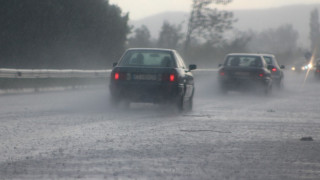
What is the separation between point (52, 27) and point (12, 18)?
12.4 ft

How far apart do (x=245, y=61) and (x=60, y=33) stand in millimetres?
19350

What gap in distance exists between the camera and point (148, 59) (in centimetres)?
1795

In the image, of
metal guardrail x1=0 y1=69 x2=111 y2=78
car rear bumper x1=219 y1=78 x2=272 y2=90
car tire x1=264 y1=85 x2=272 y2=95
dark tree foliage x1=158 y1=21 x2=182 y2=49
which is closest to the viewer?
metal guardrail x1=0 y1=69 x2=111 y2=78

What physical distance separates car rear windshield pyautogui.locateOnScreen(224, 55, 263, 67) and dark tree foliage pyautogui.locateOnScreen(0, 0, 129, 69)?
15420 millimetres

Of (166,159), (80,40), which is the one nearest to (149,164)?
(166,159)

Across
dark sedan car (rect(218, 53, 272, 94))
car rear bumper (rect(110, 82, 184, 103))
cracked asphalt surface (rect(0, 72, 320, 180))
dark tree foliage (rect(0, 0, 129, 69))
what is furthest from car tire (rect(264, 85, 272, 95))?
dark tree foliage (rect(0, 0, 129, 69))

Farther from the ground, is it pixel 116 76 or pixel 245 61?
pixel 116 76

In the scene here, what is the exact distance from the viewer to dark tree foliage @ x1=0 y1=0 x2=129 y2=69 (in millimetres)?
40625

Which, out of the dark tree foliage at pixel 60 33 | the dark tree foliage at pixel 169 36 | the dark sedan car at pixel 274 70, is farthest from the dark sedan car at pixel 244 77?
the dark tree foliage at pixel 169 36

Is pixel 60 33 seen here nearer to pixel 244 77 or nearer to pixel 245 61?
pixel 245 61

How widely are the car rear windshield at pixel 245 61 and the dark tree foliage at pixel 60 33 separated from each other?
15.4 metres

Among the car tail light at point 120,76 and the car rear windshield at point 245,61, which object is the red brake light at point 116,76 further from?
the car rear windshield at point 245,61

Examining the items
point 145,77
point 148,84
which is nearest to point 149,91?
point 148,84

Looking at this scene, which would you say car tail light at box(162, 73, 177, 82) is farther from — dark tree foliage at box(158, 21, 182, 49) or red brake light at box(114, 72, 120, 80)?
dark tree foliage at box(158, 21, 182, 49)
